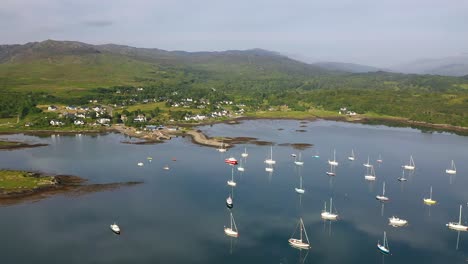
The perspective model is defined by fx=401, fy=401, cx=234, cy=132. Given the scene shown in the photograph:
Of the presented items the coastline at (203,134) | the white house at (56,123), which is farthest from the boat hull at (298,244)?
the white house at (56,123)

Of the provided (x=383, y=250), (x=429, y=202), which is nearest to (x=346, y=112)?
(x=429, y=202)

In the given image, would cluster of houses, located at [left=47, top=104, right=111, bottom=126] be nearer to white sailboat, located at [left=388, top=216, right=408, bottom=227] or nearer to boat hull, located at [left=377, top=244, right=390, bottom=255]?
white sailboat, located at [left=388, top=216, right=408, bottom=227]

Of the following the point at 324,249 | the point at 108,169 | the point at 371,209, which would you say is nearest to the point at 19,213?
the point at 108,169

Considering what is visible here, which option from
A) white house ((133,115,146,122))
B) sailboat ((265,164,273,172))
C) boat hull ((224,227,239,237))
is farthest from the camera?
white house ((133,115,146,122))

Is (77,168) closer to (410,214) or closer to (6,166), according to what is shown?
(6,166)

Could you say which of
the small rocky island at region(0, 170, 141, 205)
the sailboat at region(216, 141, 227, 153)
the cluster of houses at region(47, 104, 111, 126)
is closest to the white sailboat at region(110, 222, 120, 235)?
the small rocky island at region(0, 170, 141, 205)

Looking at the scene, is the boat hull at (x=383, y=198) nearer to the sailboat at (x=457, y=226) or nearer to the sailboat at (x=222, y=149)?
the sailboat at (x=457, y=226)
